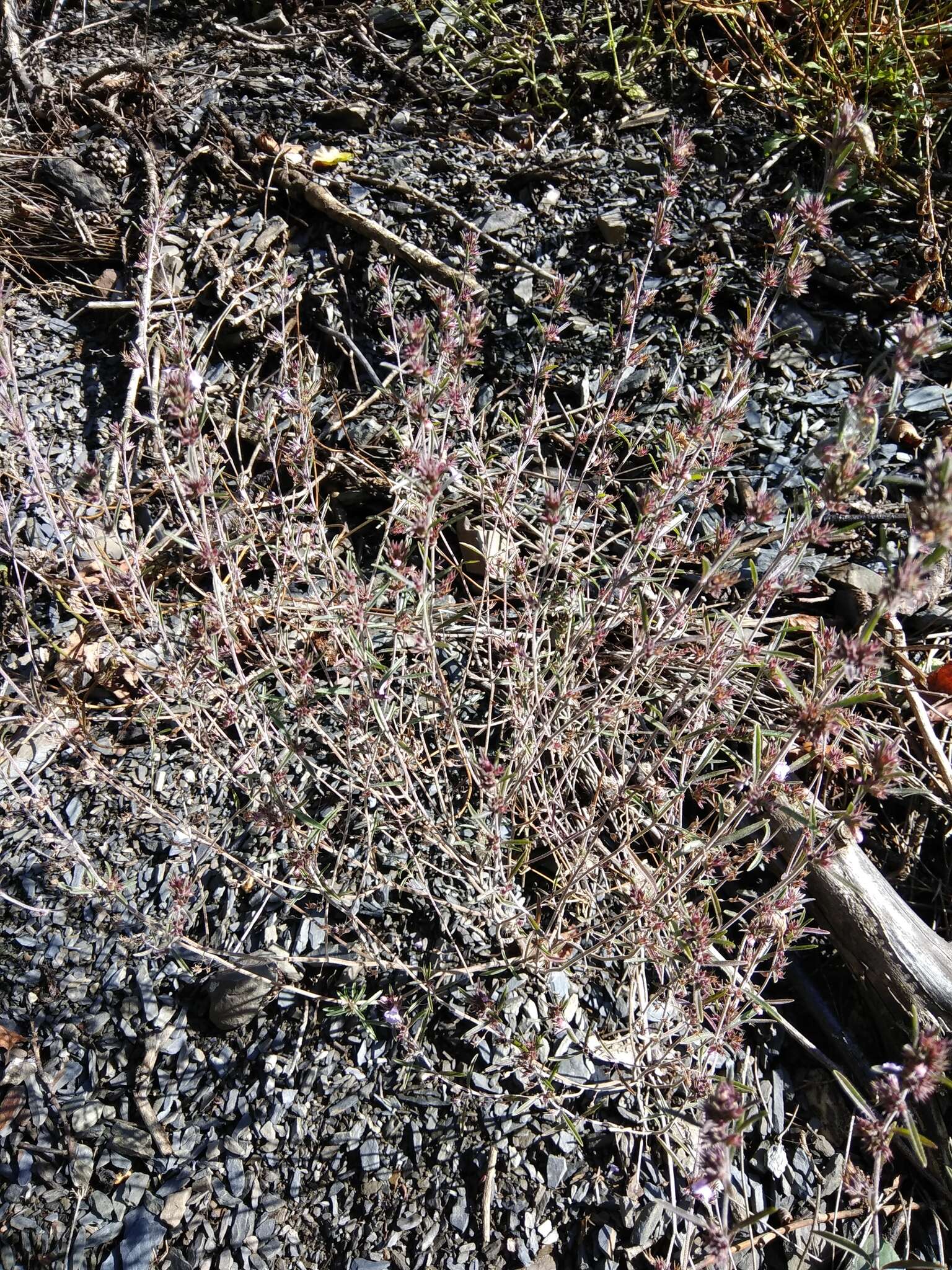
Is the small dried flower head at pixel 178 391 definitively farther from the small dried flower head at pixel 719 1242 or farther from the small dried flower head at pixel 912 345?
the small dried flower head at pixel 719 1242

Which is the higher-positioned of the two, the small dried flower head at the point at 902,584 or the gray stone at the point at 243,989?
the small dried flower head at the point at 902,584

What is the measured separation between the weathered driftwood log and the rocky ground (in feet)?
0.87

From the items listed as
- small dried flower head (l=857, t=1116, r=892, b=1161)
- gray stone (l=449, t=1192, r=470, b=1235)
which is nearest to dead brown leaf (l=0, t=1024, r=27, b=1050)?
gray stone (l=449, t=1192, r=470, b=1235)

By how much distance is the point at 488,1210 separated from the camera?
2.20 metres

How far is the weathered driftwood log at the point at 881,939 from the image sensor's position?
239 cm

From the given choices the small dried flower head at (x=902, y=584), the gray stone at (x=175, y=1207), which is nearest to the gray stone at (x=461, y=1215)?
the gray stone at (x=175, y=1207)

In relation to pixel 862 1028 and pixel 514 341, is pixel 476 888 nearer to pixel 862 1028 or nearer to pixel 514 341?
pixel 862 1028

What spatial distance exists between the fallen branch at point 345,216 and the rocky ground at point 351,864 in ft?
0.14

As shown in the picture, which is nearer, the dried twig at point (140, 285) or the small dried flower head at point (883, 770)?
the small dried flower head at point (883, 770)

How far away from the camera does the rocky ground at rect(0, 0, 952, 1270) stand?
222cm

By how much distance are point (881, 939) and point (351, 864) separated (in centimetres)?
147

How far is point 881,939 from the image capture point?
2.44 metres

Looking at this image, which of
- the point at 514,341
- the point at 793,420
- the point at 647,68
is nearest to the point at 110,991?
the point at 514,341

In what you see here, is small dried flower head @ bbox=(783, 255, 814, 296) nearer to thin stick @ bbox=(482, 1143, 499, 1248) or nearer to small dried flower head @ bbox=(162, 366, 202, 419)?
small dried flower head @ bbox=(162, 366, 202, 419)
